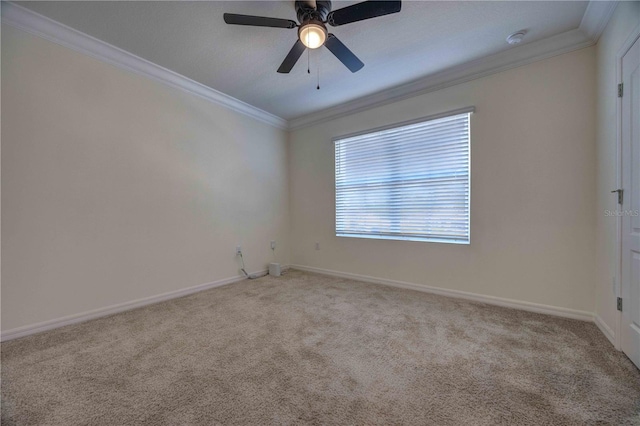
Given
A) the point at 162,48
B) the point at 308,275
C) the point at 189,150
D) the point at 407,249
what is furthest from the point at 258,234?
the point at 162,48

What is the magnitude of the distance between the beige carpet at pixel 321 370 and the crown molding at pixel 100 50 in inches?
100.0

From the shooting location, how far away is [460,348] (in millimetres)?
1822

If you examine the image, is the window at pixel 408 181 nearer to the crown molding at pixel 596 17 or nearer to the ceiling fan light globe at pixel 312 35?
the crown molding at pixel 596 17

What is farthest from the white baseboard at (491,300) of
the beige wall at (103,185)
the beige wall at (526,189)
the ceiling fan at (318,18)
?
the ceiling fan at (318,18)

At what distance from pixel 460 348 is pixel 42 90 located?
158 inches

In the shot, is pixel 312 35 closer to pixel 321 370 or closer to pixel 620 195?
pixel 321 370

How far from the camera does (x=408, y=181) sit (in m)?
3.24

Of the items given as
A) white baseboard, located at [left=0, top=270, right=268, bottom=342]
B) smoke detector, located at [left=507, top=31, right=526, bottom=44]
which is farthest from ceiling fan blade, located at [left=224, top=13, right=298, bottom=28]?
white baseboard, located at [left=0, top=270, right=268, bottom=342]

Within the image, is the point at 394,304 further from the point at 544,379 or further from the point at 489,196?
the point at 489,196

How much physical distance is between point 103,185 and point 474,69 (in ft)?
13.3

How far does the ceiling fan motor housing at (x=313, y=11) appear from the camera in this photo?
1.84 m

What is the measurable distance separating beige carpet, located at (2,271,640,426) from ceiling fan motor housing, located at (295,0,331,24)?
8.10 ft

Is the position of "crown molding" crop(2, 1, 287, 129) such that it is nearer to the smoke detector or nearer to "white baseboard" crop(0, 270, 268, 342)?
"white baseboard" crop(0, 270, 268, 342)

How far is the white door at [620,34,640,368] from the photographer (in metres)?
1.59
